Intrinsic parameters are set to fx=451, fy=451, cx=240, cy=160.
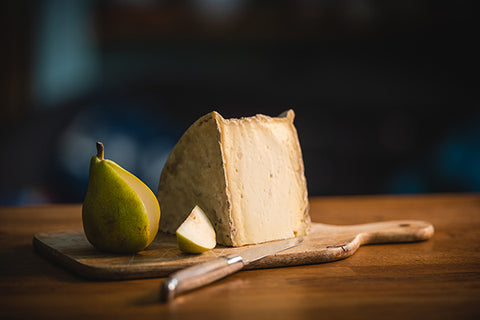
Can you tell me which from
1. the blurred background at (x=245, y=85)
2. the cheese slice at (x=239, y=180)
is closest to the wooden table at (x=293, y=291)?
the cheese slice at (x=239, y=180)

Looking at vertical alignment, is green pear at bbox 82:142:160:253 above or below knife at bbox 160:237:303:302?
above

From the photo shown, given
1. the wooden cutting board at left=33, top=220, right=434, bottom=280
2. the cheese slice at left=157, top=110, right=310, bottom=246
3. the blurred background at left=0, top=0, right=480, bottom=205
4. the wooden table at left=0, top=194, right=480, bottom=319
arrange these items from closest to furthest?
1. the wooden table at left=0, top=194, right=480, bottom=319
2. the wooden cutting board at left=33, top=220, right=434, bottom=280
3. the cheese slice at left=157, top=110, right=310, bottom=246
4. the blurred background at left=0, top=0, right=480, bottom=205

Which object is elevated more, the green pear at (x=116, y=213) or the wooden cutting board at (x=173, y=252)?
the green pear at (x=116, y=213)

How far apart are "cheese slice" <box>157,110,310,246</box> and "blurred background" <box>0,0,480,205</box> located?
1.71 m

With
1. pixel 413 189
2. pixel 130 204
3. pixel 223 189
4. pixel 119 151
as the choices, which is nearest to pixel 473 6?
pixel 413 189

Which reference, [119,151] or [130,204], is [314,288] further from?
[119,151]

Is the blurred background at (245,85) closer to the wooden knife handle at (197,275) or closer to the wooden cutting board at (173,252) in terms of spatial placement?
the wooden cutting board at (173,252)

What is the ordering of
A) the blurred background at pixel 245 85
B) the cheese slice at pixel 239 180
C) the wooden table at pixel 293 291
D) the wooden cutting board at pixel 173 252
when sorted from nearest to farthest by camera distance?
1. the wooden table at pixel 293 291
2. the wooden cutting board at pixel 173 252
3. the cheese slice at pixel 239 180
4. the blurred background at pixel 245 85

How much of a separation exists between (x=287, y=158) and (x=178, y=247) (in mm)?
368

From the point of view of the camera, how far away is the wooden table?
68cm

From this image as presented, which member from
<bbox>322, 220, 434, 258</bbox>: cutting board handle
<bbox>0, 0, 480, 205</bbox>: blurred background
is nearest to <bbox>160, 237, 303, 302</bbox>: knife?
<bbox>322, 220, 434, 258</bbox>: cutting board handle

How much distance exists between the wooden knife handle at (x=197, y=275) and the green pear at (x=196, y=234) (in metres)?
0.12

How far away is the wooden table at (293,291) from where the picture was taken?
68 cm

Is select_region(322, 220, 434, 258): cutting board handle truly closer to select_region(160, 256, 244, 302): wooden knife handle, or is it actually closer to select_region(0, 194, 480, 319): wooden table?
select_region(0, 194, 480, 319): wooden table
